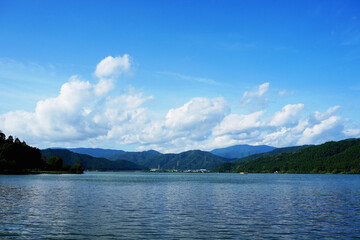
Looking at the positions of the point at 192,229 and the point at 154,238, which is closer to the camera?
the point at 154,238

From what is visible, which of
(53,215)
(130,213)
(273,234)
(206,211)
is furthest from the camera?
(206,211)

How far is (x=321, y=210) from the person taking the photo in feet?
212

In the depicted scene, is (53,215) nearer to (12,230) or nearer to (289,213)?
(12,230)

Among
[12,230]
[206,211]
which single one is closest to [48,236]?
[12,230]

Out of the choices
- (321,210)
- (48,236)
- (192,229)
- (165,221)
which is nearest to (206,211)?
(165,221)

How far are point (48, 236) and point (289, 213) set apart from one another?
4263 centimetres

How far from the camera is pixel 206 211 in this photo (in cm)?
6125

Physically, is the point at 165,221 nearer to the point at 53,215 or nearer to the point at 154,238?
the point at 154,238

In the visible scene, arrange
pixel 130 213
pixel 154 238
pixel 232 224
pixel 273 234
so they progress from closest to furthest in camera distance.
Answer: pixel 154 238
pixel 273 234
pixel 232 224
pixel 130 213

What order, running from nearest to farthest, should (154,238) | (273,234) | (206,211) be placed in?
1. (154,238)
2. (273,234)
3. (206,211)

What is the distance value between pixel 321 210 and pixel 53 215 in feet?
170

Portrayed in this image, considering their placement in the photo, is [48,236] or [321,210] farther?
[321,210]

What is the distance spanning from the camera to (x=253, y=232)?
1655 inches

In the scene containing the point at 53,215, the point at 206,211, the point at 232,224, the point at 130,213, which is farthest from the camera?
the point at 206,211
